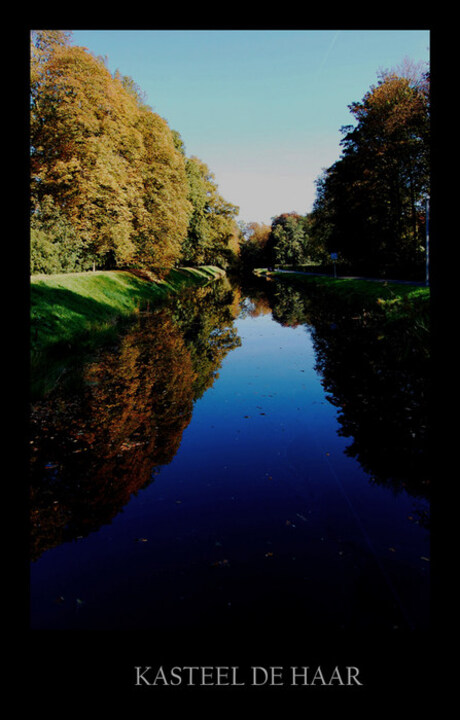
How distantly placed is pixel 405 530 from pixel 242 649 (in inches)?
90.8

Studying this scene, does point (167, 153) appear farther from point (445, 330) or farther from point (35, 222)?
point (445, 330)

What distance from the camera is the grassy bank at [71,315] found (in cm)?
1062

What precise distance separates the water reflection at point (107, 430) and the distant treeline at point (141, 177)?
35.5ft

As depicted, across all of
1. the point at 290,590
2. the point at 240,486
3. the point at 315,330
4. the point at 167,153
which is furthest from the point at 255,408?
the point at 167,153

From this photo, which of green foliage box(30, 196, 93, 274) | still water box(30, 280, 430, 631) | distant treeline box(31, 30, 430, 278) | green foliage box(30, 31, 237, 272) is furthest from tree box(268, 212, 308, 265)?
still water box(30, 280, 430, 631)

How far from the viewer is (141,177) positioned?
24.7 meters

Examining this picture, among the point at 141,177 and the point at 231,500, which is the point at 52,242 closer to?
the point at 141,177

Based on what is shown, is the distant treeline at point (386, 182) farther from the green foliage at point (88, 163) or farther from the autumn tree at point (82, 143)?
the autumn tree at point (82, 143)

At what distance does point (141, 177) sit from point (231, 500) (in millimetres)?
25439

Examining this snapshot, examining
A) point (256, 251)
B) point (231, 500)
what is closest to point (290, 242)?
point (256, 251)

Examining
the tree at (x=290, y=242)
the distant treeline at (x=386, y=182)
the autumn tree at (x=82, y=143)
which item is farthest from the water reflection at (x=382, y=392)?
the tree at (x=290, y=242)

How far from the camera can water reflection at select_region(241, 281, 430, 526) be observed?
537 cm

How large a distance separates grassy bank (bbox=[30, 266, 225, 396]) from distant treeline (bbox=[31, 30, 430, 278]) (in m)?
2.80

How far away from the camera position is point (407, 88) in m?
26.4
